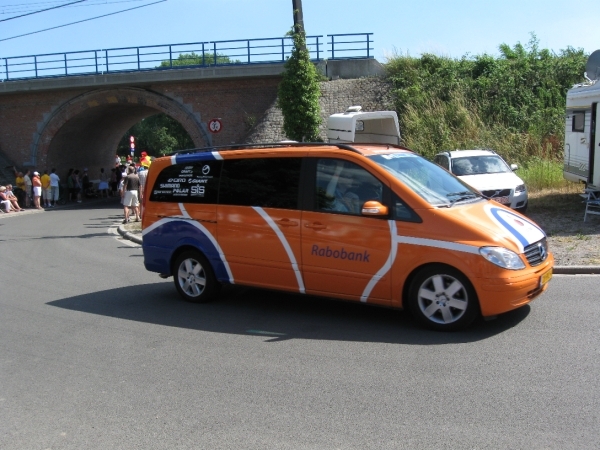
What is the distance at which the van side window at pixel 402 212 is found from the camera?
21.9 ft

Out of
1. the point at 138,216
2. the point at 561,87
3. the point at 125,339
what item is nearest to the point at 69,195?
the point at 138,216

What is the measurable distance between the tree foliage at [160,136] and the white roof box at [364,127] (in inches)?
2109

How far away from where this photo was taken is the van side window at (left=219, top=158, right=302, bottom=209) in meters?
7.57

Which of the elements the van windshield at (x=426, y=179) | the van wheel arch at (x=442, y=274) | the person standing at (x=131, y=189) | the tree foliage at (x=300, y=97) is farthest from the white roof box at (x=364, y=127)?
the van wheel arch at (x=442, y=274)

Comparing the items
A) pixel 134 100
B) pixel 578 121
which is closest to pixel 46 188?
pixel 134 100

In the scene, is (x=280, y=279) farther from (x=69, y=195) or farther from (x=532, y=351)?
(x=69, y=195)

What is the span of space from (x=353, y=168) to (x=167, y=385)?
10.1ft

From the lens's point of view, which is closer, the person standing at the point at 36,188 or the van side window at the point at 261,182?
the van side window at the point at 261,182

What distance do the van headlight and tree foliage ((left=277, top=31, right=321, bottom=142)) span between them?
56.5ft

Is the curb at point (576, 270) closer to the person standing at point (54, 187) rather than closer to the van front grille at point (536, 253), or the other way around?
the van front grille at point (536, 253)

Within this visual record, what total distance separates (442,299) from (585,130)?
982cm

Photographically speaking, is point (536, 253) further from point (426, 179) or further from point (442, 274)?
point (426, 179)

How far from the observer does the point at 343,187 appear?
7207 mm

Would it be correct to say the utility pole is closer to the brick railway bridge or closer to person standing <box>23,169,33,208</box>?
the brick railway bridge
